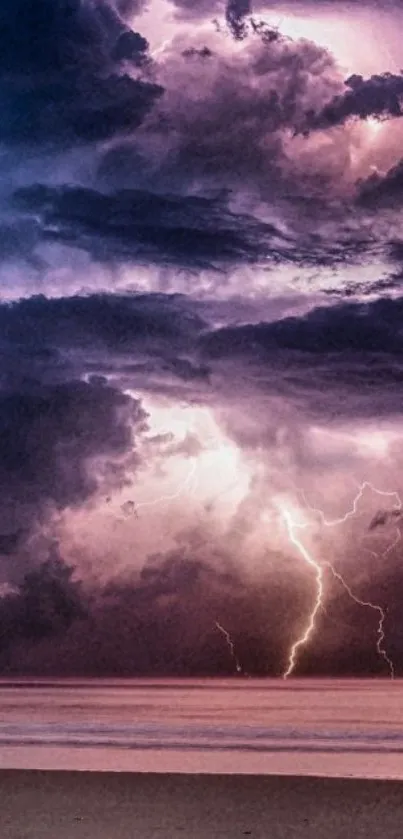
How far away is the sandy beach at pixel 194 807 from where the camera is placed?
2332 mm

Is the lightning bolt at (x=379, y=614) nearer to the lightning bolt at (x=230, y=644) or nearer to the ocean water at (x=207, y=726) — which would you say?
the ocean water at (x=207, y=726)

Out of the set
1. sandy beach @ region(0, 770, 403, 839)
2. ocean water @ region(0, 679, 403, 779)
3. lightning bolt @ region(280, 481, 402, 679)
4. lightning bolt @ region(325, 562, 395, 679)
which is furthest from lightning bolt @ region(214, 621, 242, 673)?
sandy beach @ region(0, 770, 403, 839)

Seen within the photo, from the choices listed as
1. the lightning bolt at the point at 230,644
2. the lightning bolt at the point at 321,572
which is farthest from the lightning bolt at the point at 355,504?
the lightning bolt at the point at 230,644

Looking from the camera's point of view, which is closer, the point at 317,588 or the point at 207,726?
the point at 207,726

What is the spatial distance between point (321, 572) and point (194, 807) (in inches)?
50.5

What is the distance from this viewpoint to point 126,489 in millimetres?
3725

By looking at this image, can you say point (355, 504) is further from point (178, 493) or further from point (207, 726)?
point (207, 726)

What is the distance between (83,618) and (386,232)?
1808 mm

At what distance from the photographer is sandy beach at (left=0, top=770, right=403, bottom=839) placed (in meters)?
2.33

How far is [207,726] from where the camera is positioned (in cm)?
322

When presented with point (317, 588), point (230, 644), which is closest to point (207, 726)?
point (230, 644)

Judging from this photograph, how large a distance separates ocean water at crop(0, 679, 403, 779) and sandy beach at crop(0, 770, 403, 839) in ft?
0.33

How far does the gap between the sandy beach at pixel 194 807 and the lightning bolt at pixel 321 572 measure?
0.94m

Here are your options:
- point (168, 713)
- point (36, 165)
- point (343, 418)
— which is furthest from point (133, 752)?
point (36, 165)
